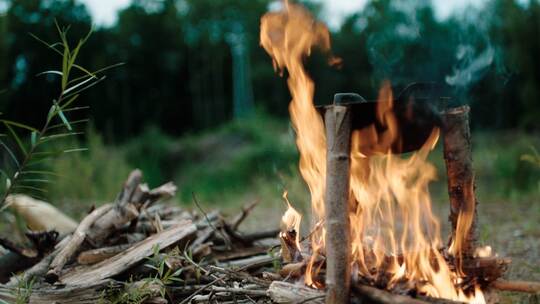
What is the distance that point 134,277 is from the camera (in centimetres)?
333

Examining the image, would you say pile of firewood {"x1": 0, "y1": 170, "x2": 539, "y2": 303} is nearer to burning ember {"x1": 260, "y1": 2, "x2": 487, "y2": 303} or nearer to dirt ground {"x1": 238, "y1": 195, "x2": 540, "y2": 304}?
burning ember {"x1": 260, "y1": 2, "x2": 487, "y2": 303}

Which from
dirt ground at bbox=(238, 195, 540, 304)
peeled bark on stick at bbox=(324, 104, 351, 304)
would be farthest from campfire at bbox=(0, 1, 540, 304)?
dirt ground at bbox=(238, 195, 540, 304)

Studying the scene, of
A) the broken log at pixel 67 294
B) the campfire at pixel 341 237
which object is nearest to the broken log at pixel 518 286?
the campfire at pixel 341 237

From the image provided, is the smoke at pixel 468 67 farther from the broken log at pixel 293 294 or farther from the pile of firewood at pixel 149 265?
the broken log at pixel 293 294

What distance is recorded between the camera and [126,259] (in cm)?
326

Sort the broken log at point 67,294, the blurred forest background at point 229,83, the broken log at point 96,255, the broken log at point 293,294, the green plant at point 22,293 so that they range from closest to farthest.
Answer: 1. the broken log at point 293,294
2. the green plant at point 22,293
3. the broken log at point 67,294
4. the broken log at point 96,255
5. the blurred forest background at point 229,83

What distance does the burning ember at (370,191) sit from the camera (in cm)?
246

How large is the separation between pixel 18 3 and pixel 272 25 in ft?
80.1

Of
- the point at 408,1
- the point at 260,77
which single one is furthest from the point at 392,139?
the point at 260,77

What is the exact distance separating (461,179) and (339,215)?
2.12 ft

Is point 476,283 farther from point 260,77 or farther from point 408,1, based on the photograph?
point 260,77

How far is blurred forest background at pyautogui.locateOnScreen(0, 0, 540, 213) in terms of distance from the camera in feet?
23.5

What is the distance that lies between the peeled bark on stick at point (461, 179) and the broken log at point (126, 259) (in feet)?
5.10

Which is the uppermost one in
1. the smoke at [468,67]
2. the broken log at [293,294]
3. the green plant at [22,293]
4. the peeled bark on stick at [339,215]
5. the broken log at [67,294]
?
the smoke at [468,67]
